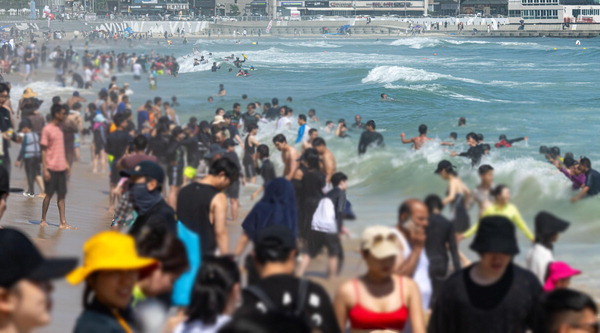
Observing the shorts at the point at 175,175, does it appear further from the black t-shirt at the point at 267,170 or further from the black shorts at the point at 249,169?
the black shorts at the point at 249,169

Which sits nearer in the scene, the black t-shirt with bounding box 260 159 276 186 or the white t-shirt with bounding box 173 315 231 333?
the white t-shirt with bounding box 173 315 231 333

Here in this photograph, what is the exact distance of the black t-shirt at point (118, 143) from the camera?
38.2ft

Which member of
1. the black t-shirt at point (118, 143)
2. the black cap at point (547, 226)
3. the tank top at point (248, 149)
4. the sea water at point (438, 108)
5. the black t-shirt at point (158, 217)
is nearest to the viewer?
the black t-shirt at point (158, 217)

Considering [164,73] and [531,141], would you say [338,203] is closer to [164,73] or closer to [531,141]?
[531,141]

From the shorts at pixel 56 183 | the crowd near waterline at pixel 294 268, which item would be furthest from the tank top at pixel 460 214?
the shorts at pixel 56 183

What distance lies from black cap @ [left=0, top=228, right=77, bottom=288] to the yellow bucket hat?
0.54 ft

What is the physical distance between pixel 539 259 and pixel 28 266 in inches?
119

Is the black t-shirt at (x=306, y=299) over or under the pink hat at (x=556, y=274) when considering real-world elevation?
over

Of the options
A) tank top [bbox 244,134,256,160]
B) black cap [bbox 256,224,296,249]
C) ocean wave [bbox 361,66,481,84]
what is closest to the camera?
black cap [bbox 256,224,296,249]

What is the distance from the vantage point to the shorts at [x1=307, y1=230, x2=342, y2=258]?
8.07 metres

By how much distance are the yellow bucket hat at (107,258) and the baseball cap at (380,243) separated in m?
1.06

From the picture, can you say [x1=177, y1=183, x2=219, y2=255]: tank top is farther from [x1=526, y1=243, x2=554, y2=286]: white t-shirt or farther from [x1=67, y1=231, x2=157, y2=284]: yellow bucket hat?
[x1=67, y1=231, x2=157, y2=284]: yellow bucket hat

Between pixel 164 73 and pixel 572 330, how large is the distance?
34.9 m

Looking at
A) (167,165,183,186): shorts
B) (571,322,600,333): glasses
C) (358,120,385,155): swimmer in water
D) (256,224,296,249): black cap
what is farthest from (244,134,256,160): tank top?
(571,322,600,333): glasses
